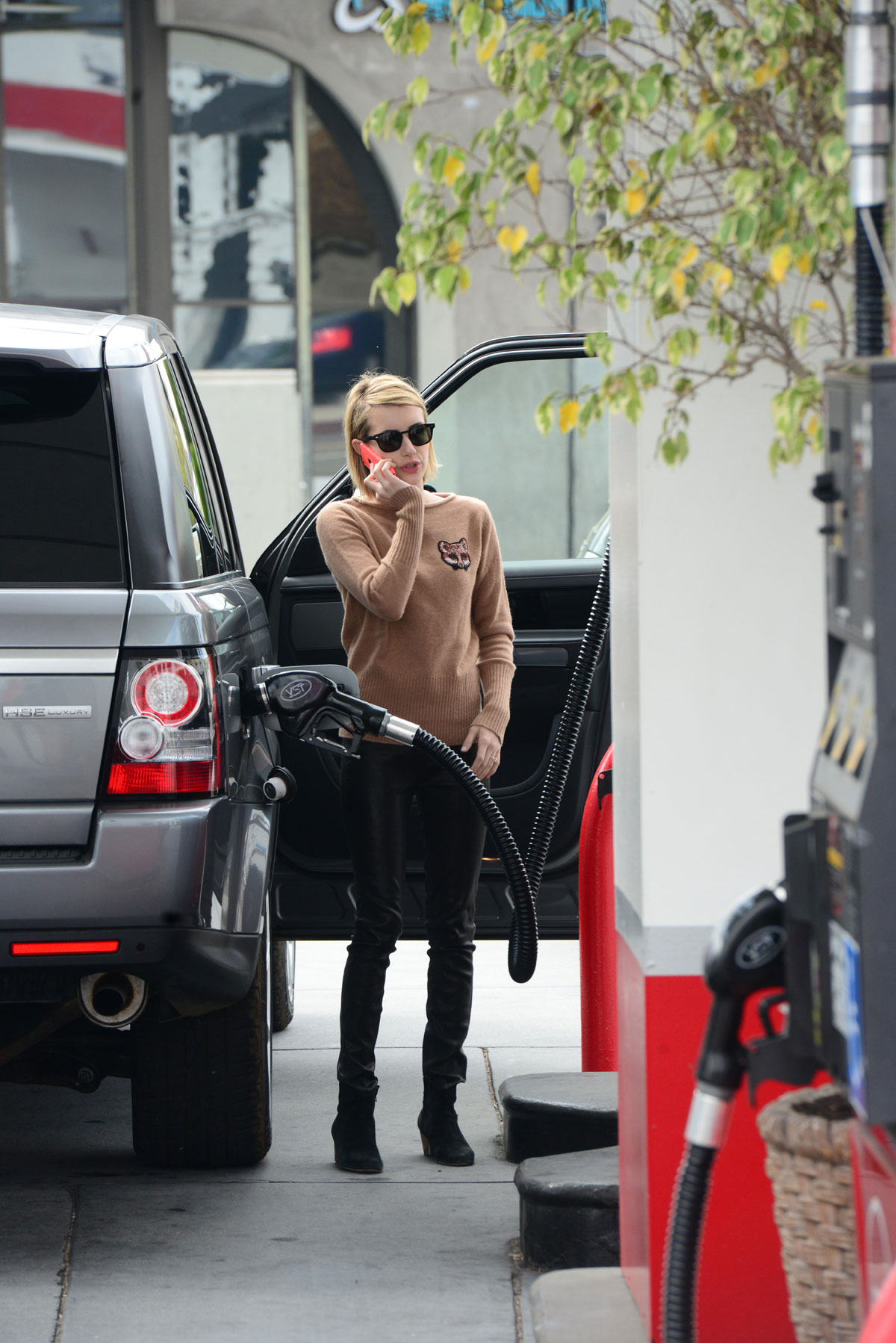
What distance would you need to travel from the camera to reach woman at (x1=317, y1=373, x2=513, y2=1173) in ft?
13.8

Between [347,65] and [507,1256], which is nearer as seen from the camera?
[507,1256]

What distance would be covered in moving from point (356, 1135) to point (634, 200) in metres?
2.61

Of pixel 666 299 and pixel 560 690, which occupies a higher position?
pixel 666 299

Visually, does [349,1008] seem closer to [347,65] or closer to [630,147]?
[630,147]

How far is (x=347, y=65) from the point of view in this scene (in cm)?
1340

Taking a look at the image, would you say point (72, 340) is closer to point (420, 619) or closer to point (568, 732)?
point (420, 619)

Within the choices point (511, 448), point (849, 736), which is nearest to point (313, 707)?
point (849, 736)

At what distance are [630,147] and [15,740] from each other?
160cm

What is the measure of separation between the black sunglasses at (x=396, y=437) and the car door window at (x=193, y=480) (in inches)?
16.8

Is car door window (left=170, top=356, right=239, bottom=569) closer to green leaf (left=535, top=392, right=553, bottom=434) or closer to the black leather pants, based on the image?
the black leather pants

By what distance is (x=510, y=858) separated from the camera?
13.7 feet

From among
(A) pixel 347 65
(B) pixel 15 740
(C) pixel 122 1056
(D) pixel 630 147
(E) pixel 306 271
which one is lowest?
(C) pixel 122 1056

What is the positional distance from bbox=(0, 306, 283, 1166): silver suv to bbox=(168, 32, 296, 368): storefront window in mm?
9872

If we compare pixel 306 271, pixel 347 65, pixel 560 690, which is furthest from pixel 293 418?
pixel 560 690
